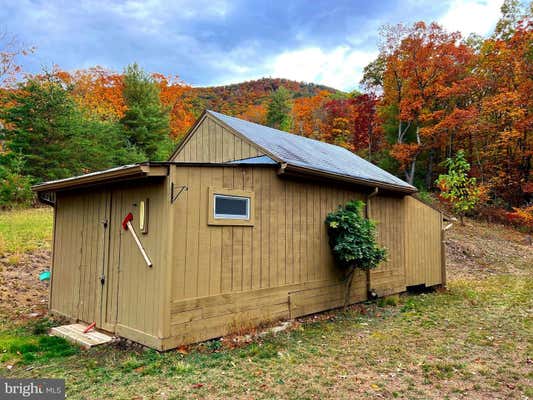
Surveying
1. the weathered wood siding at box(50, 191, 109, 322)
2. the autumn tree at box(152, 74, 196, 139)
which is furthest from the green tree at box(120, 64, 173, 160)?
the weathered wood siding at box(50, 191, 109, 322)

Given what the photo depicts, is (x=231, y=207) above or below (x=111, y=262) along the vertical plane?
above

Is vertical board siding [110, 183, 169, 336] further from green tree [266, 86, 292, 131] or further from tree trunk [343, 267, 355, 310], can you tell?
green tree [266, 86, 292, 131]

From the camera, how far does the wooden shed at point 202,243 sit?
174 inches

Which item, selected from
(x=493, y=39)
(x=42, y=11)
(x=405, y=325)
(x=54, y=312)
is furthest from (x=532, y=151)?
(x=42, y=11)

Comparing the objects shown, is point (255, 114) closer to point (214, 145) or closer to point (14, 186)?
point (14, 186)

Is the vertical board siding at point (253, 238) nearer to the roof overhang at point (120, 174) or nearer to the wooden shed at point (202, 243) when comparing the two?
the wooden shed at point (202, 243)

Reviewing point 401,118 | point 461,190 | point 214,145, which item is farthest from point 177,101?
point 214,145

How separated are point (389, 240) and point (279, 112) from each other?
22.8 meters

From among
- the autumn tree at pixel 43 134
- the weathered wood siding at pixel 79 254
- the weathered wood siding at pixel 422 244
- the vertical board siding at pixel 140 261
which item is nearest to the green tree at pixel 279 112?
the autumn tree at pixel 43 134

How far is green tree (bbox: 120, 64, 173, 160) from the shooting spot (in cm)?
1916

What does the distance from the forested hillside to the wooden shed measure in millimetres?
10231

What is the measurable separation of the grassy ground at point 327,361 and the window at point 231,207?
65.6 inches

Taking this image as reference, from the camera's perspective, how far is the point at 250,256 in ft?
17.0

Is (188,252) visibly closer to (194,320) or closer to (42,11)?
(194,320)
